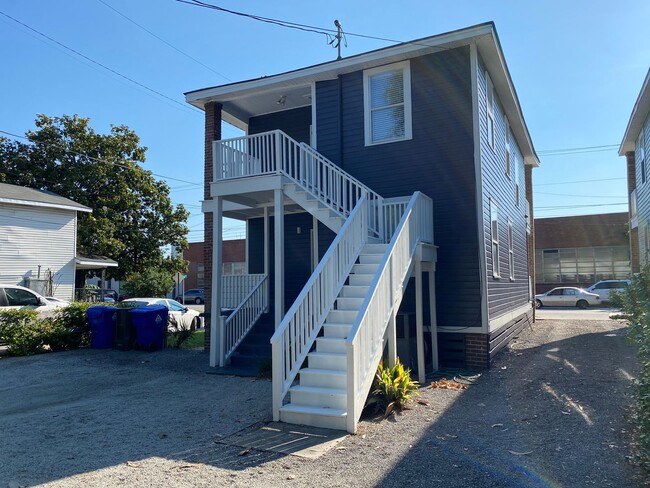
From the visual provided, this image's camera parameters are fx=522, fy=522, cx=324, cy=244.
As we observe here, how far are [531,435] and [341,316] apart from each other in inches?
113

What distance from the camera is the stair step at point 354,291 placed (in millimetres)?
7688

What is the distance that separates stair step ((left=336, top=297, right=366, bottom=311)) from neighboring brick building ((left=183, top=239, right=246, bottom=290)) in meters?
32.9

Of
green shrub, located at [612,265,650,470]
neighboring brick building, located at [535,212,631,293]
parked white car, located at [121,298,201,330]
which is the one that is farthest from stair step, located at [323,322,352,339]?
neighboring brick building, located at [535,212,631,293]

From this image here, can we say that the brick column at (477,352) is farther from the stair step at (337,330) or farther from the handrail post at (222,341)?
the handrail post at (222,341)

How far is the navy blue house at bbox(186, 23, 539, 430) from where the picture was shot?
30.2 ft

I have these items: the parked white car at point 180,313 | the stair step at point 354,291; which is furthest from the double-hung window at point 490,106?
the parked white car at point 180,313

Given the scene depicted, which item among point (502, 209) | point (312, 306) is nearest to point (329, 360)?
point (312, 306)

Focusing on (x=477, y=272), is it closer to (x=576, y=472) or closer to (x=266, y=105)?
(x=576, y=472)

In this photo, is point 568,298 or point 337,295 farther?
point 568,298

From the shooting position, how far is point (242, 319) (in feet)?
35.8

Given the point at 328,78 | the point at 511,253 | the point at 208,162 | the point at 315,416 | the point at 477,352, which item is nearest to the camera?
the point at 315,416

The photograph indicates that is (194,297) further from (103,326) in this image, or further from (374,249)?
(374,249)

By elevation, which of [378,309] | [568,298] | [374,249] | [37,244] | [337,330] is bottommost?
[568,298]

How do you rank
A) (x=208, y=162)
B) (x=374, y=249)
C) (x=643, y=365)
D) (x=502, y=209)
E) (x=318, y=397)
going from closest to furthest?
1. (x=643, y=365)
2. (x=318, y=397)
3. (x=374, y=249)
4. (x=208, y=162)
5. (x=502, y=209)
